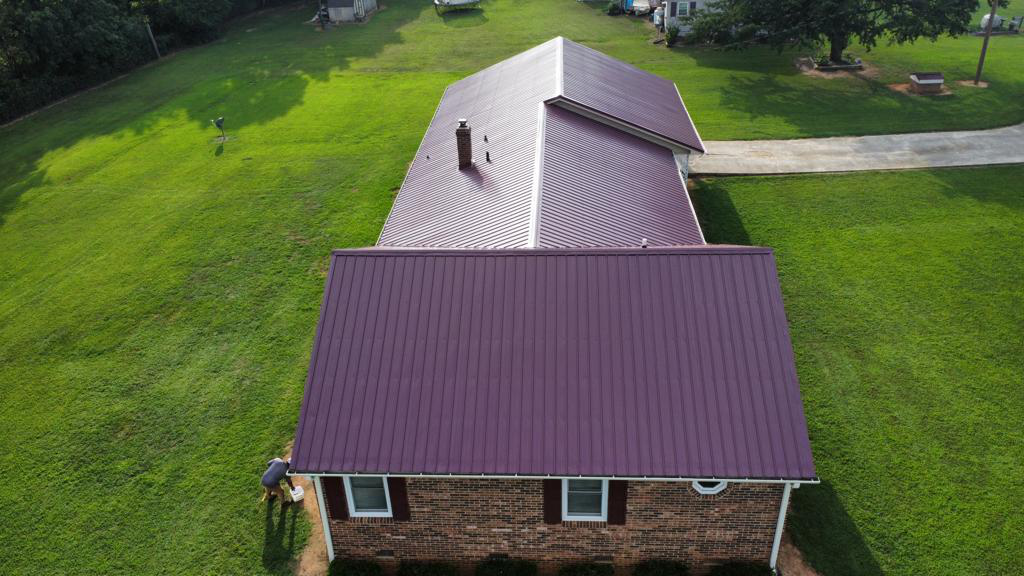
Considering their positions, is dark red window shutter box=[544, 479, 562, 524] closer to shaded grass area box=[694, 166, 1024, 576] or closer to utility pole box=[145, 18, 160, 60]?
shaded grass area box=[694, 166, 1024, 576]

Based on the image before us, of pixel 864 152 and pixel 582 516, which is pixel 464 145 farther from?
pixel 864 152

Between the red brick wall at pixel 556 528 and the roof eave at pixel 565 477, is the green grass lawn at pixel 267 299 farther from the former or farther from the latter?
the roof eave at pixel 565 477

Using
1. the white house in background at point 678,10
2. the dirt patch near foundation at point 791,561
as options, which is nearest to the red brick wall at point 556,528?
the dirt patch near foundation at point 791,561

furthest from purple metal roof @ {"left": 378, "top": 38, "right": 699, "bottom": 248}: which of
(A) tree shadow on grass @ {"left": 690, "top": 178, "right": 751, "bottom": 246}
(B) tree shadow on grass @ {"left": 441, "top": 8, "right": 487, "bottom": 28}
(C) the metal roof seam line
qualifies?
(B) tree shadow on grass @ {"left": 441, "top": 8, "right": 487, "bottom": 28}

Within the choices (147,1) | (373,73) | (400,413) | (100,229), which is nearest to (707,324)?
(400,413)

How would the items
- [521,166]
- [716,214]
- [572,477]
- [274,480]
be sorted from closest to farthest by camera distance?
[572,477]
[274,480]
[521,166]
[716,214]

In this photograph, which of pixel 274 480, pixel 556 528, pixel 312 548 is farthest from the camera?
pixel 274 480

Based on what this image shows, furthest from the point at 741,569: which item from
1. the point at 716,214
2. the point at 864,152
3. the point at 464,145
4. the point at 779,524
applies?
the point at 864,152
